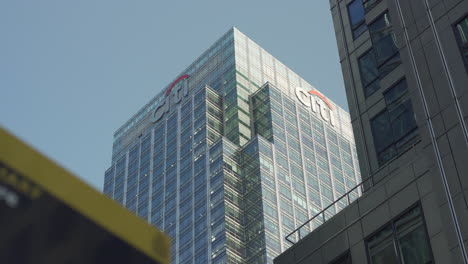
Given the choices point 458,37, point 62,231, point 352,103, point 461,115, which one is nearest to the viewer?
point 62,231

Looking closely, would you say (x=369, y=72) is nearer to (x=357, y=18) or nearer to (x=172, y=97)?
(x=357, y=18)

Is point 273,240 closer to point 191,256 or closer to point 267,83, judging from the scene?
point 191,256

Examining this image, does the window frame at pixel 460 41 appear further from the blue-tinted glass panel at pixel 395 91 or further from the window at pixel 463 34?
the blue-tinted glass panel at pixel 395 91

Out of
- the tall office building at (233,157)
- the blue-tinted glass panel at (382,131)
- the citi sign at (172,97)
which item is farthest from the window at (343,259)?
the citi sign at (172,97)

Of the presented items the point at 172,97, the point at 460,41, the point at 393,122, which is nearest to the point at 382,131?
the point at 393,122

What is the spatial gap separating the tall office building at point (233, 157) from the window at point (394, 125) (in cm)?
9541

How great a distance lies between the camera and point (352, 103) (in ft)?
122

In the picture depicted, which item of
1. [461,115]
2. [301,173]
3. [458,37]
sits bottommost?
[461,115]

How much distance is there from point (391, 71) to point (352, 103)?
3.67m

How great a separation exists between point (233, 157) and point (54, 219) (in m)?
140

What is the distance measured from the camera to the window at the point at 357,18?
39.7 metres

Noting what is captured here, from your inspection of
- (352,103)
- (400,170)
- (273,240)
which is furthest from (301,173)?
(400,170)

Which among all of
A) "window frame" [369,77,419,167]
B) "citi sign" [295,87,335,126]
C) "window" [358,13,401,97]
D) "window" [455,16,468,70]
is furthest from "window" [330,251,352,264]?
"citi sign" [295,87,335,126]

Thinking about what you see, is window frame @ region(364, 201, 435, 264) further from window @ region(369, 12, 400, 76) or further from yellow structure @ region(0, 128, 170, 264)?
yellow structure @ region(0, 128, 170, 264)
